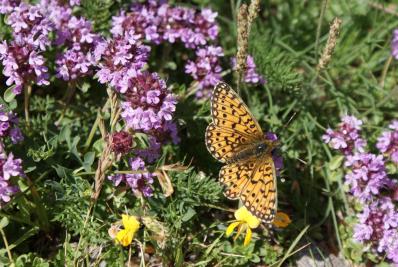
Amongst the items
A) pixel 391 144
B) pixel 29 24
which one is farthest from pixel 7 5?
pixel 391 144

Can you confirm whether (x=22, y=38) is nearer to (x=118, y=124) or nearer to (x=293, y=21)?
(x=118, y=124)

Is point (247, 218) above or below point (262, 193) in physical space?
below

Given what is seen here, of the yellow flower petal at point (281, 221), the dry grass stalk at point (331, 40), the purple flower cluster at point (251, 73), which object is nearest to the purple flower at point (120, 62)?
the purple flower cluster at point (251, 73)

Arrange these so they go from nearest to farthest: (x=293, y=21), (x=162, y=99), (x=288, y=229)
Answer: (x=162, y=99)
(x=288, y=229)
(x=293, y=21)

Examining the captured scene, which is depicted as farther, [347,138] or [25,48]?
[347,138]

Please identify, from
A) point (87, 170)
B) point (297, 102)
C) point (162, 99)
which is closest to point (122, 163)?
point (87, 170)

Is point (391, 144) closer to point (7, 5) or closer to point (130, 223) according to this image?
point (130, 223)

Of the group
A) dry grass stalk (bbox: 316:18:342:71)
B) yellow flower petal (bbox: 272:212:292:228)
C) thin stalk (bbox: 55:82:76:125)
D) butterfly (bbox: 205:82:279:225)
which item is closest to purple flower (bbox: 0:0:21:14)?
thin stalk (bbox: 55:82:76:125)
